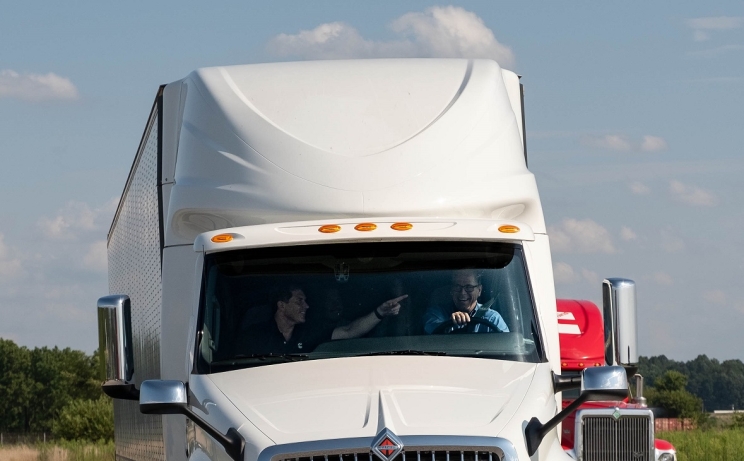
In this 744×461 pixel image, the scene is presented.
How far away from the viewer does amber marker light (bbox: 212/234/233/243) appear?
7.61 meters

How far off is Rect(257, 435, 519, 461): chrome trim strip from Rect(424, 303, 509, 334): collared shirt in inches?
49.8

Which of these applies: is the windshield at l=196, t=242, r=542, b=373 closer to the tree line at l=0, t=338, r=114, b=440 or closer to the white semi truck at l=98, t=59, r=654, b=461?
the white semi truck at l=98, t=59, r=654, b=461

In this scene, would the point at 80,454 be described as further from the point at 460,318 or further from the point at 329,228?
the point at 460,318

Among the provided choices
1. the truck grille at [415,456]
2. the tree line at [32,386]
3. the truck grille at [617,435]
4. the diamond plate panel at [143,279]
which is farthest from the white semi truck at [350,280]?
the tree line at [32,386]

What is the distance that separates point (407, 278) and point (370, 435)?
1.63 m

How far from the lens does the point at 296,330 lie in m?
7.46

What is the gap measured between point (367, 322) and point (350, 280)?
0.32m

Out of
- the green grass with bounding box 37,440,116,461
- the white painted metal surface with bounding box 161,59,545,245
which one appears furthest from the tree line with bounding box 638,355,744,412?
the white painted metal surface with bounding box 161,59,545,245

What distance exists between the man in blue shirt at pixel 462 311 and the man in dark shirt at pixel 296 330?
0.70 ft

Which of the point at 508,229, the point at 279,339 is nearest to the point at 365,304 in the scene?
the point at 279,339

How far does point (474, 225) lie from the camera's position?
7699mm

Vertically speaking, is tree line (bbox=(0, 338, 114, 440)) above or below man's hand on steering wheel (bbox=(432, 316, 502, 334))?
below

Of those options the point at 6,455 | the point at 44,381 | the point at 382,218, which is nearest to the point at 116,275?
the point at 382,218

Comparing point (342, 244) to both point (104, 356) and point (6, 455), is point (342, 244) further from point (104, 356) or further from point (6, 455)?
point (6, 455)
